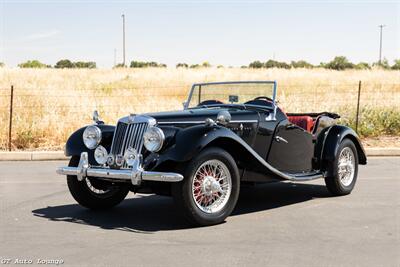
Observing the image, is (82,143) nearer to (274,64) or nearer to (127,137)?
(127,137)

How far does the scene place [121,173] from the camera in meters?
6.11

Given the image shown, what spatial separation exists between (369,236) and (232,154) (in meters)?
1.79

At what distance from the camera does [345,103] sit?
1848 centimetres

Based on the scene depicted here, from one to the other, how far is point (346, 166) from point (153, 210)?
289 cm

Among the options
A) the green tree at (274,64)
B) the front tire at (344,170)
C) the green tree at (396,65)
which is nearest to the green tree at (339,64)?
the green tree at (396,65)

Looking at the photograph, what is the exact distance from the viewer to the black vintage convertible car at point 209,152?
607 centimetres

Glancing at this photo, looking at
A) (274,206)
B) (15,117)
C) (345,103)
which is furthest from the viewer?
(345,103)

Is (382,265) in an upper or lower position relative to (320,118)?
lower

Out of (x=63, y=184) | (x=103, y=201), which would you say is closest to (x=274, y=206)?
(x=103, y=201)

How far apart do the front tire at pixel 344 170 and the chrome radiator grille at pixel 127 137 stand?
284cm

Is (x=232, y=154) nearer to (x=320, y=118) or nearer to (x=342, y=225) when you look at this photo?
(x=342, y=225)

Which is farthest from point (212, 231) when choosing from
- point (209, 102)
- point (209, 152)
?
point (209, 102)

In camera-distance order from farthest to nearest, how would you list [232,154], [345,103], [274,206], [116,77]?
1. [116,77]
2. [345,103]
3. [274,206]
4. [232,154]

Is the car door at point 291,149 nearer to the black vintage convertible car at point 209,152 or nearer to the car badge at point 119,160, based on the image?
the black vintage convertible car at point 209,152
